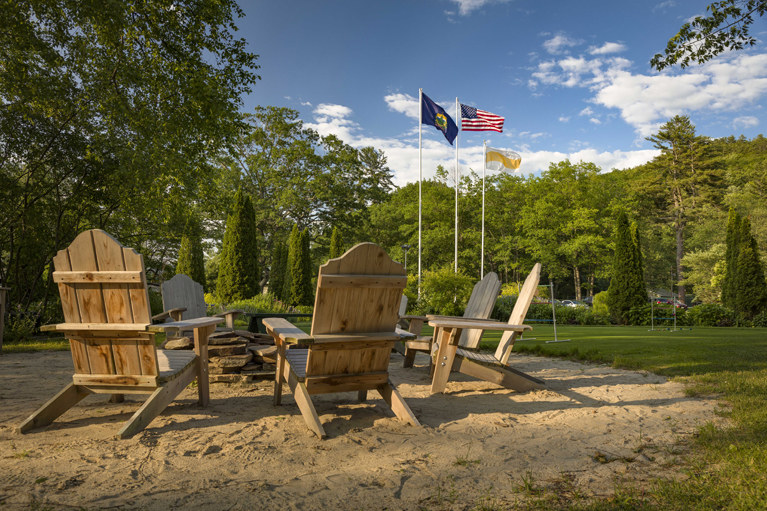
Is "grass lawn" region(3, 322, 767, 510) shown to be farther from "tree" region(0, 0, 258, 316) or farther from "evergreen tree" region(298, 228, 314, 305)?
"evergreen tree" region(298, 228, 314, 305)

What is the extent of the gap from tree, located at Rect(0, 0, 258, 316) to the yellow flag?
15029mm

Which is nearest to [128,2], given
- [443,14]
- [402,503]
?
[443,14]

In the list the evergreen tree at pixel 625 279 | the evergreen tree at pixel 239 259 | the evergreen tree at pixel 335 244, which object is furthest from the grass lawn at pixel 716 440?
the evergreen tree at pixel 335 244

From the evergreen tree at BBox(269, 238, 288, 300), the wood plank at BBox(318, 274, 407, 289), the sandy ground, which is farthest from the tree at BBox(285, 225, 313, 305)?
the wood plank at BBox(318, 274, 407, 289)

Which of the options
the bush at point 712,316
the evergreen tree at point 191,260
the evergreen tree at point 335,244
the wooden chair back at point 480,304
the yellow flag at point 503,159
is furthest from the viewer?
the evergreen tree at point 335,244

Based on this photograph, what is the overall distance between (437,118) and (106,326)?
17843mm

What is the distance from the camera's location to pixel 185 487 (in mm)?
2072

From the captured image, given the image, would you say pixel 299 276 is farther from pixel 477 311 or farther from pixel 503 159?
pixel 477 311

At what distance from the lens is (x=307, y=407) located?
9.68 ft

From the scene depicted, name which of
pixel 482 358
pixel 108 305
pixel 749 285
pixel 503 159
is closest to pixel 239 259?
pixel 503 159

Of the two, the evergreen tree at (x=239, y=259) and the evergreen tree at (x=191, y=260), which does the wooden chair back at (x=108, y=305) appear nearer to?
the evergreen tree at (x=239, y=259)

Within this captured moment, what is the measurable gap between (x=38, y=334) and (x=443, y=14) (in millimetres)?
13584

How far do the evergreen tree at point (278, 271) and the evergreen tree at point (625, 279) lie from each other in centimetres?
1593

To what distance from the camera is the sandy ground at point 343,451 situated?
6.60ft
